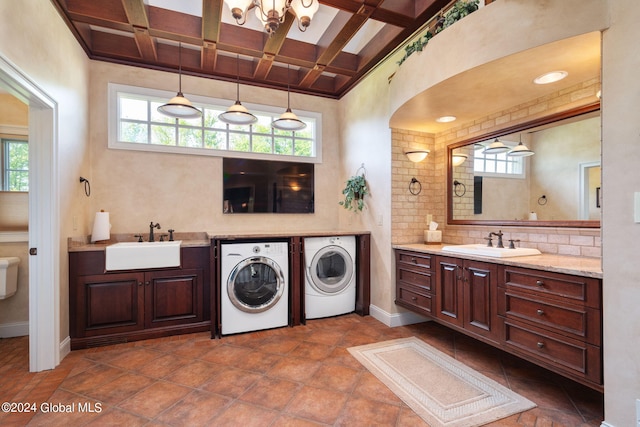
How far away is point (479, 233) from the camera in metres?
3.08

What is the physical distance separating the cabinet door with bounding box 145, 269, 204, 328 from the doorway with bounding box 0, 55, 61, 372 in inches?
28.9

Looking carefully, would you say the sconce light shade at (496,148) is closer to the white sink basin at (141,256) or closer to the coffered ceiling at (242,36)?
the coffered ceiling at (242,36)

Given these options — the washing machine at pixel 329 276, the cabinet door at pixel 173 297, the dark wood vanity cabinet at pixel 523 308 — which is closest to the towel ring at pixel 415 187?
the dark wood vanity cabinet at pixel 523 308

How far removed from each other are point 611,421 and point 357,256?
2429 mm

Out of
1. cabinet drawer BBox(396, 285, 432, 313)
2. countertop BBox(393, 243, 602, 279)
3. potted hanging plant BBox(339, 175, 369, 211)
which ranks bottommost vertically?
cabinet drawer BBox(396, 285, 432, 313)

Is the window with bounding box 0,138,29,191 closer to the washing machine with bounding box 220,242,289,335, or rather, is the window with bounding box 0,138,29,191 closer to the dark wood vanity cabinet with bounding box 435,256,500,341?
the washing machine with bounding box 220,242,289,335

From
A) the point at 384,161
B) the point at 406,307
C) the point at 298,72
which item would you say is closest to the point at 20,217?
the point at 298,72

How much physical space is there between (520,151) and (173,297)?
360 cm

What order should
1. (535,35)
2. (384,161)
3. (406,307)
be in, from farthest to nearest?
(384,161)
(406,307)
(535,35)

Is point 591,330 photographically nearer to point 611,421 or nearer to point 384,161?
point 611,421

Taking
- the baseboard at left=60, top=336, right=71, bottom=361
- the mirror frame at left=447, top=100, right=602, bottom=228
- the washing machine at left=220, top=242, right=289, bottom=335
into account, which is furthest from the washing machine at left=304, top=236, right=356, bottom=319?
the baseboard at left=60, top=336, right=71, bottom=361

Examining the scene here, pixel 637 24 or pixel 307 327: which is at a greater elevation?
pixel 637 24

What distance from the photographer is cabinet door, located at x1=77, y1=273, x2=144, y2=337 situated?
2.79 metres

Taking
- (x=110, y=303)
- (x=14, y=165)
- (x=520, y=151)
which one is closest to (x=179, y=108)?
(x=14, y=165)
